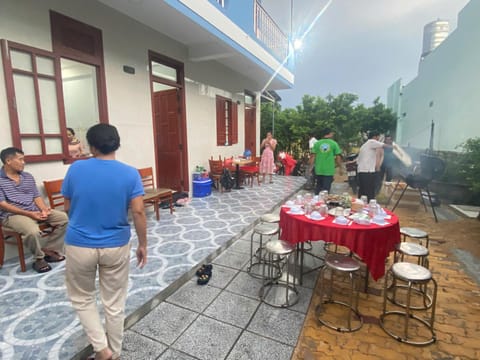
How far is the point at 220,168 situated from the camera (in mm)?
6473

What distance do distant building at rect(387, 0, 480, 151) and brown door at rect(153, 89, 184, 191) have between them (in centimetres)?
721

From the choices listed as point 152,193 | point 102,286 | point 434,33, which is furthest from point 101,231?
point 434,33

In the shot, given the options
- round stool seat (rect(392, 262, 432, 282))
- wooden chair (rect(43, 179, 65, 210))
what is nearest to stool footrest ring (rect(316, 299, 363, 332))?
round stool seat (rect(392, 262, 432, 282))

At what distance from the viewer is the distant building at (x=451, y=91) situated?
6.75 metres

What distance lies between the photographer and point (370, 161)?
184 inches

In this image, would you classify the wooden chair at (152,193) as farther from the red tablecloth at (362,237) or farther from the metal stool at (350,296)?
the metal stool at (350,296)

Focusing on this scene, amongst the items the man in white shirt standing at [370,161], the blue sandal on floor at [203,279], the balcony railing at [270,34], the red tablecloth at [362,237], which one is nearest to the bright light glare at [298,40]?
the balcony railing at [270,34]

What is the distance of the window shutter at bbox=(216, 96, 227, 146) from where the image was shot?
7.05 meters

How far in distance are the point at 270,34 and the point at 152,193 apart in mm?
6022

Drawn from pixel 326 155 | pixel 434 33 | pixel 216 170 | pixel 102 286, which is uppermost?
pixel 434 33

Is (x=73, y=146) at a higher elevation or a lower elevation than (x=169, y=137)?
lower

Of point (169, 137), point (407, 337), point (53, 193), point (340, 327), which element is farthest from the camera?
point (169, 137)

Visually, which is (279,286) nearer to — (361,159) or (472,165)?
(361,159)

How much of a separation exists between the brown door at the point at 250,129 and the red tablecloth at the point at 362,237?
710cm
